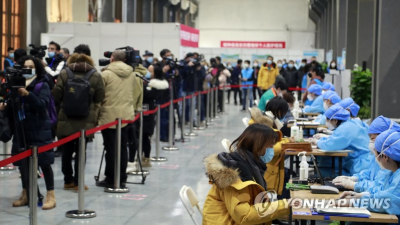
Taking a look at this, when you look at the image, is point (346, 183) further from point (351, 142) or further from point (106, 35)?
point (106, 35)

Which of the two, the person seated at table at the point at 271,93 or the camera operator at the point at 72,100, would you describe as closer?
the camera operator at the point at 72,100

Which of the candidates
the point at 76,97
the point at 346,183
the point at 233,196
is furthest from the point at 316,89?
the point at 233,196

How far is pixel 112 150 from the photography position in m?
9.23

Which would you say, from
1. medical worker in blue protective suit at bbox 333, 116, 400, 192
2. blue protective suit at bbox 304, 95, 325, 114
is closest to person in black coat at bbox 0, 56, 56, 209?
medical worker in blue protective suit at bbox 333, 116, 400, 192

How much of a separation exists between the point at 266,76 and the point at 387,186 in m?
19.6

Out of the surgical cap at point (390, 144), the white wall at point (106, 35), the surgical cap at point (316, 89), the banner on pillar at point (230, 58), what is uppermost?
the white wall at point (106, 35)

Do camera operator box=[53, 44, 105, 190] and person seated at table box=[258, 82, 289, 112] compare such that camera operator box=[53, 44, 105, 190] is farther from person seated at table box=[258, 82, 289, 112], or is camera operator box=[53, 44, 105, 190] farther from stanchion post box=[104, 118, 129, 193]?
person seated at table box=[258, 82, 289, 112]

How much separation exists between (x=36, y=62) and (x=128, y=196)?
7.54 ft

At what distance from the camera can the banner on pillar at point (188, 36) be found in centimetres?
2433

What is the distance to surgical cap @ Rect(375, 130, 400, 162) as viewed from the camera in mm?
4863

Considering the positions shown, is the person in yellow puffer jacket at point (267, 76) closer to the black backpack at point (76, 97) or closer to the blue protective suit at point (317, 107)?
the blue protective suit at point (317, 107)

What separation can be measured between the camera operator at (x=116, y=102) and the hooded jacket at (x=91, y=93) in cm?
33

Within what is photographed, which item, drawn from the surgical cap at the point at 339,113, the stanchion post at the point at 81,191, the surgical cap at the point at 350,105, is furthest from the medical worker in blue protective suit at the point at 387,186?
the surgical cap at the point at 350,105

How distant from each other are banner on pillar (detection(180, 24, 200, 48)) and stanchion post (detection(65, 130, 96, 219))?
16.5m
